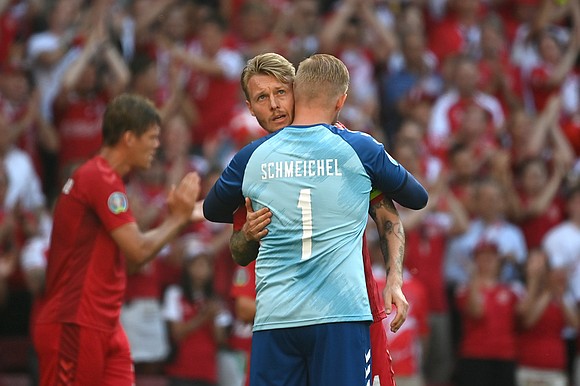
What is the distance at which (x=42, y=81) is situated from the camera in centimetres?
1239

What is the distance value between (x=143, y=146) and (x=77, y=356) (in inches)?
56.1

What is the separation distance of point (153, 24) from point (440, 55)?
3.90 m

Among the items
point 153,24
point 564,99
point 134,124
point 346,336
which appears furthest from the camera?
point 564,99

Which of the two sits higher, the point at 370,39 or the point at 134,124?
the point at 370,39

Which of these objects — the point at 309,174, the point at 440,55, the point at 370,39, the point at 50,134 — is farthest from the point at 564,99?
the point at 309,174

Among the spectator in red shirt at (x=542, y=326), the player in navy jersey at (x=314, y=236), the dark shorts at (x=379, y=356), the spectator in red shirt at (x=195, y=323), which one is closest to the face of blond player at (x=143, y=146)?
the player in navy jersey at (x=314, y=236)

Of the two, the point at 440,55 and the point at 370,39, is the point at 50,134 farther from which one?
the point at 440,55

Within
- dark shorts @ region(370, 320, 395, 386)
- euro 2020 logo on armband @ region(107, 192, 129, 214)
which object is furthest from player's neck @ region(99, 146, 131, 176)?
dark shorts @ region(370, 320, 395, 386)

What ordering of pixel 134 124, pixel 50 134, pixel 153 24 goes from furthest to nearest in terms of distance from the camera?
1. pixel 153 24
2. pixel 50 134
3. pixel 134 124

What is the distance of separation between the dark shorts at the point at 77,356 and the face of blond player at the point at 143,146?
3.79 ft

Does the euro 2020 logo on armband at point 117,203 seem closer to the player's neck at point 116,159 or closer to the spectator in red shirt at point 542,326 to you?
the player's neck at point 116,159

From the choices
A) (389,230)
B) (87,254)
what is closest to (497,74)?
(87,254)

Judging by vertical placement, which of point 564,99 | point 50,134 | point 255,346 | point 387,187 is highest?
point 564,99

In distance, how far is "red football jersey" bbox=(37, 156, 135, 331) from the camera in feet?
23.0
